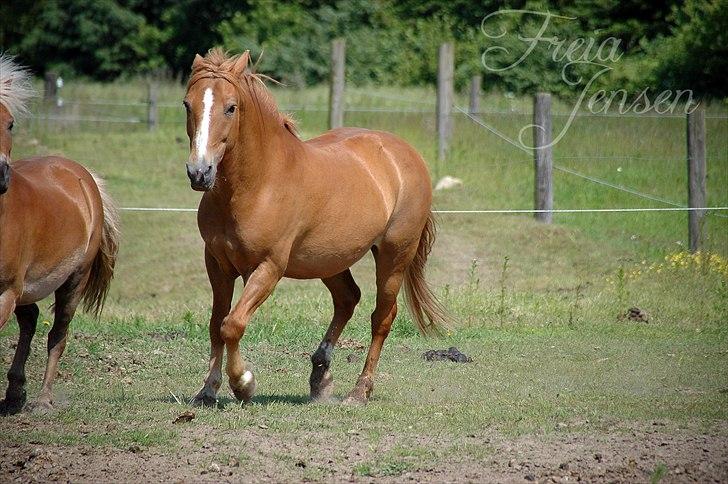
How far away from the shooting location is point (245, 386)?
21.4 feet

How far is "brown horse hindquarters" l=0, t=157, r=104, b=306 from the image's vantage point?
6250 millimetres

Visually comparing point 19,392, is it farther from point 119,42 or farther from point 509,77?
point 119,42

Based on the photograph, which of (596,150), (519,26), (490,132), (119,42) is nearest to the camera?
(596,150)

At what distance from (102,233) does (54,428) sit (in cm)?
186

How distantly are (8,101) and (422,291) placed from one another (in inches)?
139

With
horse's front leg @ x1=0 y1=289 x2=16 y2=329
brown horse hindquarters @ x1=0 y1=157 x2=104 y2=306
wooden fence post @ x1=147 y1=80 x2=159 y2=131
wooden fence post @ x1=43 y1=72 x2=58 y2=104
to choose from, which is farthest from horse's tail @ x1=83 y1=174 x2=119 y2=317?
wooden fence post @ x1=43 y1=72 x2=58 y2=104

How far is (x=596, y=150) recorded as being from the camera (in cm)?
1419

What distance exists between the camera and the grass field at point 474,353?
5.51 metres

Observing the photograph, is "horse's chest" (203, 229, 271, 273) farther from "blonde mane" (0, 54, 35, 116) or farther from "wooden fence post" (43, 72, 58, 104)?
"wooden fence post" (43, 72, 58, 104)

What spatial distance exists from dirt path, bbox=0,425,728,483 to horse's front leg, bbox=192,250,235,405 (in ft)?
2.77

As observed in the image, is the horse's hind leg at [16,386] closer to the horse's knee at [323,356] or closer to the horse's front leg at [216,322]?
the horse's front leg at [216,322]

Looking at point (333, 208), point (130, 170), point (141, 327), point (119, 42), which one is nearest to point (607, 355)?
point (333, 208)

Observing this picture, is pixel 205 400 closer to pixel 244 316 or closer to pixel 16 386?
pixel 244 316

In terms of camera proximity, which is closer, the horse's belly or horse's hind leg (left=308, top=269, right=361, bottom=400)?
the horse's belly
